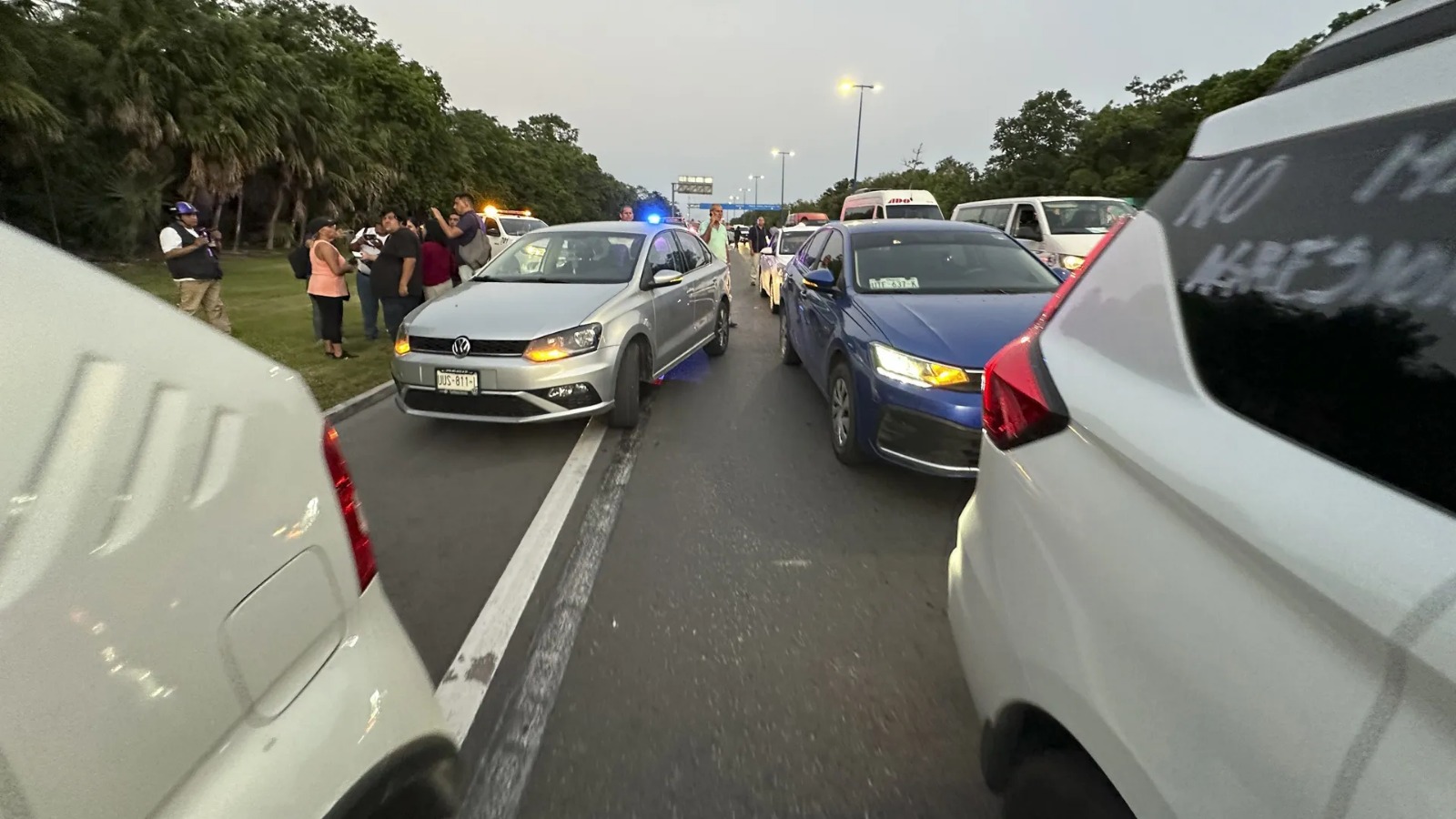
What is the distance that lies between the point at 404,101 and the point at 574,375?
3899 centimetres

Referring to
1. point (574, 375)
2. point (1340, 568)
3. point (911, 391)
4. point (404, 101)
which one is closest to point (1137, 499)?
point (1340, 568)

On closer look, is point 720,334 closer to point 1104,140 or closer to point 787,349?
point 787,349

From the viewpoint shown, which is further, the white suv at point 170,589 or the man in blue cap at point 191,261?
the man in blue cap at point 191,261

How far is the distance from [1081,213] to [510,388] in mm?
12180

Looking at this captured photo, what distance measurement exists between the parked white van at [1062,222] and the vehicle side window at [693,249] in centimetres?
633

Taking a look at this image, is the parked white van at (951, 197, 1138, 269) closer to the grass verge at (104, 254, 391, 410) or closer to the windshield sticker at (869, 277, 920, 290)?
the windshield sticker at (869, 277, 920, 290)

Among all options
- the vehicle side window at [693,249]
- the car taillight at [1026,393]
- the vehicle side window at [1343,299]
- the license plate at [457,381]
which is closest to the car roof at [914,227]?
the vehicle side window at [693,249]

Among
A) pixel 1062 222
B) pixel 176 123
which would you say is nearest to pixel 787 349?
pixel 1062 222

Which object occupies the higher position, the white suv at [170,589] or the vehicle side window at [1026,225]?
the white suv at [170,589]

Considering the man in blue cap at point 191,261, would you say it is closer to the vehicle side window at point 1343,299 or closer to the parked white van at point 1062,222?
the vehicle side window at point 1343,299

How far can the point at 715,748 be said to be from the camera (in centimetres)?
238

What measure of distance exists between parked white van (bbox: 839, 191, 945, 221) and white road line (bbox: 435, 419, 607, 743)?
55.9 feet

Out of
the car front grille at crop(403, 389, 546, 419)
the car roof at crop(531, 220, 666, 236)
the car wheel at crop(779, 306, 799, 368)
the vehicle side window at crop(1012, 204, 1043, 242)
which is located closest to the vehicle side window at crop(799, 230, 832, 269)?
the car wheel at crop(779, 306, 799, 368)

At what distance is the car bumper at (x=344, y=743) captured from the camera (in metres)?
1.06
